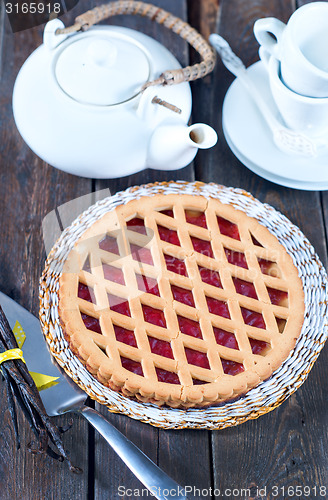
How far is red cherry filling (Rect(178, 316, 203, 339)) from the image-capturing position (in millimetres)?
808

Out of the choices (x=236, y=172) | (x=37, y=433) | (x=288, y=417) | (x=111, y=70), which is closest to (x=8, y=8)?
(x=111, y=70)

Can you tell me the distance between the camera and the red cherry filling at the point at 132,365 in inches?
30.6

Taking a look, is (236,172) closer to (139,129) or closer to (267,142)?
(267,142)

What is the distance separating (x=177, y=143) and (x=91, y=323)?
1.01 ft

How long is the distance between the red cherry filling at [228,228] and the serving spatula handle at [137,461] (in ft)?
1.15

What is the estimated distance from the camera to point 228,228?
89 centimetres

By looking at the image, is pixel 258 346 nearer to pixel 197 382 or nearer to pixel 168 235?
pixel 197 382

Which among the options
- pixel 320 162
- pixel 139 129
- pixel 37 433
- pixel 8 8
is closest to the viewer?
pixel 37 433

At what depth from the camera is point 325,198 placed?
1.01 m

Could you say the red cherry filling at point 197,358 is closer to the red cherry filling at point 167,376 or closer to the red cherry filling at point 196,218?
the red cherry filling at point 167,376

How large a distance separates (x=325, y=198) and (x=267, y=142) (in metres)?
0.16

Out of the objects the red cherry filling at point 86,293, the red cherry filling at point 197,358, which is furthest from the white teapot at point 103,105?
the red cherry filling at point 197,358

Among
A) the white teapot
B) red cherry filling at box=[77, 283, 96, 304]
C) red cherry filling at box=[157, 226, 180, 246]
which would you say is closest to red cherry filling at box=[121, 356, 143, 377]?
red cherry filling at box=[77, 283, 96, 304]

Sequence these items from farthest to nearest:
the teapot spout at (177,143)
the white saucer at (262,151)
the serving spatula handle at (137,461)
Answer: the white saucer at (262,151), the teapot spout at (177,143), the serving spatula handle at (137,461)
